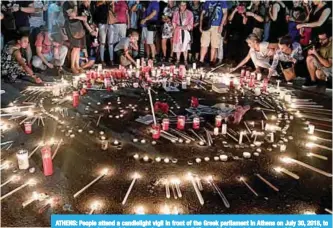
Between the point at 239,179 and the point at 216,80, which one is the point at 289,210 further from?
the point at 216,80

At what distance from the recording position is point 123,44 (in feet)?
34.4

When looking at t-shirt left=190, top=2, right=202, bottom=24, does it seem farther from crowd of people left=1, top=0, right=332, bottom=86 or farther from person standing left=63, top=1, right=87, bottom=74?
person standing left=63, top=1, right=87, bottom=74

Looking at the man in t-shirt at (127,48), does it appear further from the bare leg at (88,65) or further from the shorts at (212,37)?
the shorts at (212,37)

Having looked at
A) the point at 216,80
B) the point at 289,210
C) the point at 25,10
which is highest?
the point at 25,10

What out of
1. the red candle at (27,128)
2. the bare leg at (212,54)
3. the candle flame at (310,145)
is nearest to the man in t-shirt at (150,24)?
the bare leg at (212,54)

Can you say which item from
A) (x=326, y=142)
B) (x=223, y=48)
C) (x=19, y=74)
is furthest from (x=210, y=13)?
(x=326, y=142)

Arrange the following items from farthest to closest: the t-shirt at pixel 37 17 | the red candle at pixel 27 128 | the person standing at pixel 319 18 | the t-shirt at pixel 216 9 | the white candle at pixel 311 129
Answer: the t-shirt at pixel 216 9
the t-shirt at pixel 37 17
the person standing at pixel 319 18
the white candle at pixel 311 129
the red candle at pixel 27 128

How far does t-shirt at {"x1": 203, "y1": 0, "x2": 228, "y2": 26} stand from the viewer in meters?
10.7

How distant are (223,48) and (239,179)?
25.4ft

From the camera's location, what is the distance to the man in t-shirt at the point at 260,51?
9531mm

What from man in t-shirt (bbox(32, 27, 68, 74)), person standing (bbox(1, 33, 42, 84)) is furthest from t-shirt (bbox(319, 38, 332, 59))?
person standing (bbox(1, 33, 42, 84))

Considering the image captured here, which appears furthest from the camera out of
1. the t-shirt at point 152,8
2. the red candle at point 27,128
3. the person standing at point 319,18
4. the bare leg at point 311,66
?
the t-shirt at point 152,8

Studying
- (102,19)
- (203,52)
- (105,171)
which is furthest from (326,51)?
(105,171)

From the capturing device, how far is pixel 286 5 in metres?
10.3
